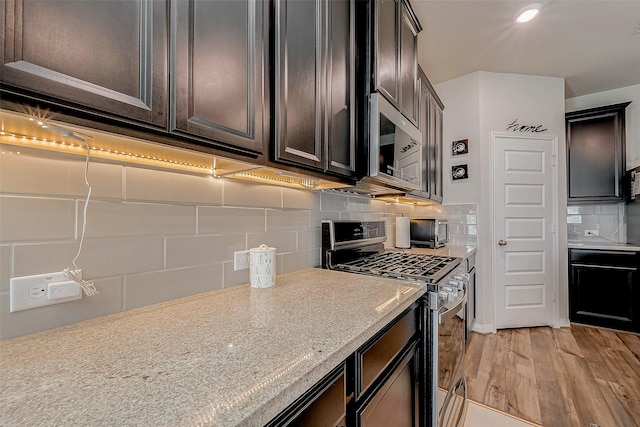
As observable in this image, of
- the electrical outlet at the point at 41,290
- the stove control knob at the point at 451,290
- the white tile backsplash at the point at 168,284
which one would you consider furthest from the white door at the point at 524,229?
the electrical outlet at the point at 41,290

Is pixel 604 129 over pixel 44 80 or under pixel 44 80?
over

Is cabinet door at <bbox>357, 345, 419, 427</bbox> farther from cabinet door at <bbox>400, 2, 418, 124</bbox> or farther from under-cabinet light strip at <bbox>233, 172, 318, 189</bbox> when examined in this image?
cabinet door at <bbox>400, 2, 418, 124</bbox>

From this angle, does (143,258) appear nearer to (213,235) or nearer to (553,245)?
(213,235)

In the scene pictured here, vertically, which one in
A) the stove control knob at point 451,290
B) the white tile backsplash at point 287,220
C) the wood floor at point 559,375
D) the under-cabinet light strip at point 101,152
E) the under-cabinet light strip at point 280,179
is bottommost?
the wood floor at point 559,375

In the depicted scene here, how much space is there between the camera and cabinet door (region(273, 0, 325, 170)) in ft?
3.11

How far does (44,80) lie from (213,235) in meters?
0.68

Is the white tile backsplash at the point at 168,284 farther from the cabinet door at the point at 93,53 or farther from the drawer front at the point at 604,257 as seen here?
the drawer front at the point at 604,257

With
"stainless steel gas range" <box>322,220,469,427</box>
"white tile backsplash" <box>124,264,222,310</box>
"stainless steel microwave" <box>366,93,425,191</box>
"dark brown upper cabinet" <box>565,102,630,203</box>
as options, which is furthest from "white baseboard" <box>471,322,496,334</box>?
"white tile backsplash" <box>124,264,222,310</box>

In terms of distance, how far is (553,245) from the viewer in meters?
3.00

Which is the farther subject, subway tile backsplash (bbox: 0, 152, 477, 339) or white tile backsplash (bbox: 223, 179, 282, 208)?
white tile backsplash (bbox: 223, 179, 282, 208)

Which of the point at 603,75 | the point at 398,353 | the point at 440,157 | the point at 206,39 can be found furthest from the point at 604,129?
the point at 206,39

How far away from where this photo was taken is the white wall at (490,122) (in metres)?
2.96

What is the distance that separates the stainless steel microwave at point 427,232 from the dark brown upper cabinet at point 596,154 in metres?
1.95

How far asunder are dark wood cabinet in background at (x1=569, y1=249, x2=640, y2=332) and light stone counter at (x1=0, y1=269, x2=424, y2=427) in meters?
3.41
